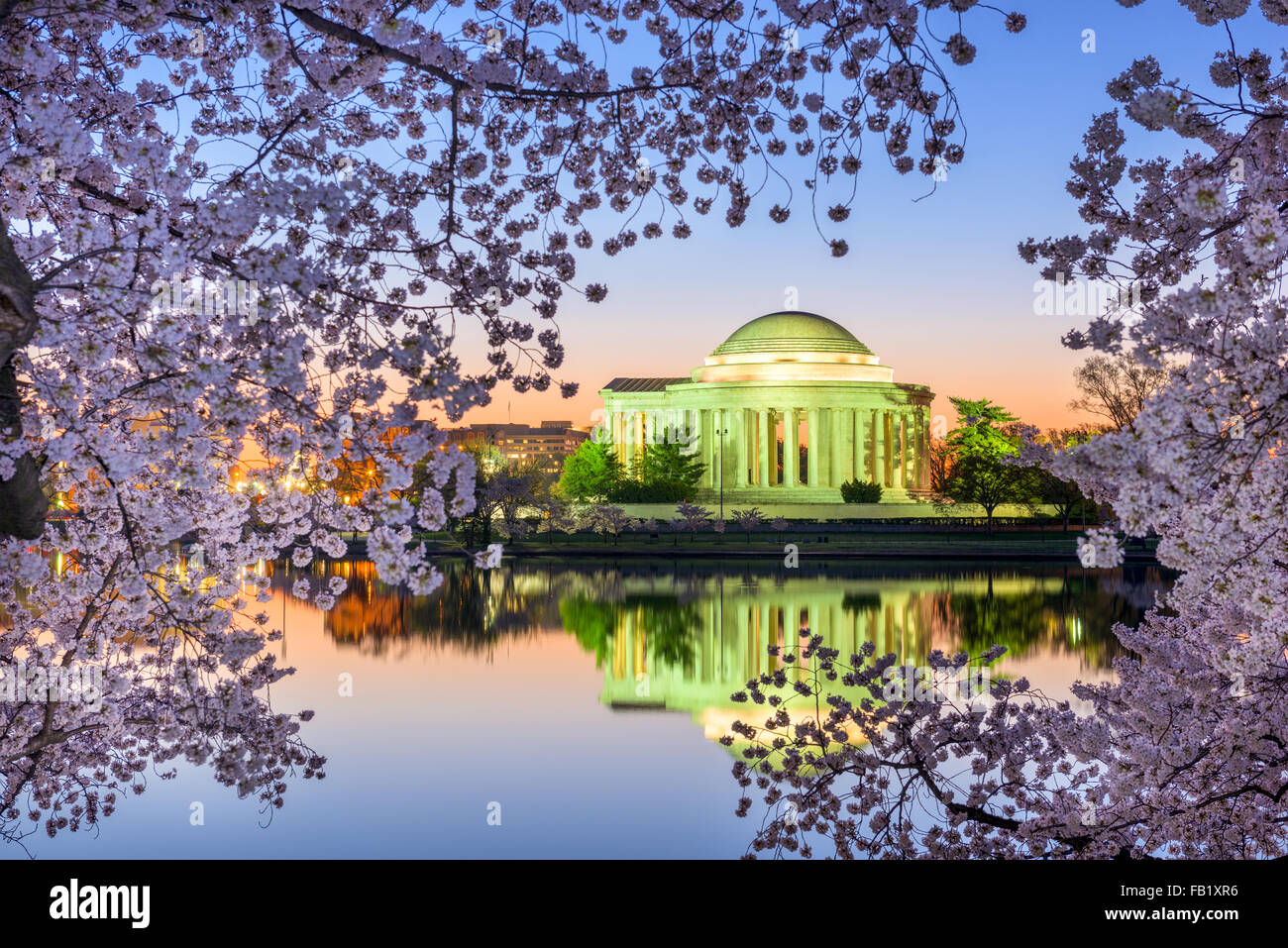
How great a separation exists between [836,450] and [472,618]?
63520 mm

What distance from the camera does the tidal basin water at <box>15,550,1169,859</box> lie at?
13.3 metres

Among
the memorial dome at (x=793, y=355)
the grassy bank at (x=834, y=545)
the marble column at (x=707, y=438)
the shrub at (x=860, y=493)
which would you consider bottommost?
the grassy bank at (x=834, y=545)

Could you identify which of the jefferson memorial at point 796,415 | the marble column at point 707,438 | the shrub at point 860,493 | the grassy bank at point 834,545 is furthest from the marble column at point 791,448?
the grassy bank at point 834,545

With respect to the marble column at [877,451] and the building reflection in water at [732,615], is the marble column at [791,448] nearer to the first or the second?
the marble column at [877,451]

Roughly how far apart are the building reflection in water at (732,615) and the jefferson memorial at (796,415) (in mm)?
43467

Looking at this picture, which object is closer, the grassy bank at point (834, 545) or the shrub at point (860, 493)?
the grassy bank at point (834, 545)

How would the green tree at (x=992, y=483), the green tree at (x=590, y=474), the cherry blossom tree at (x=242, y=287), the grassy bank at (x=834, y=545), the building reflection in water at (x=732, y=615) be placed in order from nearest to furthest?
the cherry blossom tree at (x=242, y=287) < the building reflection in water at (x=732, y=615) < the grassy bank at (x=834, y=545) < the green tree at (x=992, y=483) < the green tree at (x=590, y=474)

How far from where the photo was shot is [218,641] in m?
6.61

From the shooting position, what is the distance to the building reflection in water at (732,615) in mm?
23828

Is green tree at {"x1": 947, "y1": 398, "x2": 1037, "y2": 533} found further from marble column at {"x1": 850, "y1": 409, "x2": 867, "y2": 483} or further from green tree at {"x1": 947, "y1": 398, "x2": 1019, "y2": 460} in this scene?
marble column at {"x1": 850, "y1": 409, "x2": 867, "y2": 483}

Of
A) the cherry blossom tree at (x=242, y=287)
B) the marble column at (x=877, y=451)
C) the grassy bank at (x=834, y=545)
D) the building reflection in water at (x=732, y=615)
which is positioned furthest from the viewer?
the marble column at (x=877, y=451)

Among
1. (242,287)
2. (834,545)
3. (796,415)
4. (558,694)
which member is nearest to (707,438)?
(796,415)

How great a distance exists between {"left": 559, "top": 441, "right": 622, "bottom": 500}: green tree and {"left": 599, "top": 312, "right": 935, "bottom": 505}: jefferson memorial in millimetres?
4686
